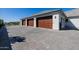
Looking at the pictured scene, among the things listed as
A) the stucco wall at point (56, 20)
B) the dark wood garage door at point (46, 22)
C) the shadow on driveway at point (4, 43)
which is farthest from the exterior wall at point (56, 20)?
the shadow on driveway at point (4, 43)

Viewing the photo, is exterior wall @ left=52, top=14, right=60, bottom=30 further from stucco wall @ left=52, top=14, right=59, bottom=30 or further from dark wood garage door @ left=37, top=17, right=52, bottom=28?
dark wood garage door @ left=37, top=17, right=52, bottom=28

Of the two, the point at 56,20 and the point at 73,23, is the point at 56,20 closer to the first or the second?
the point at 56,20

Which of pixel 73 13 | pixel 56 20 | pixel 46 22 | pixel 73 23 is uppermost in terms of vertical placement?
pixel 73 13

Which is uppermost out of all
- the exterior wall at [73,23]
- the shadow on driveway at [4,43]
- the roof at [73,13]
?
the roof at [73,13]

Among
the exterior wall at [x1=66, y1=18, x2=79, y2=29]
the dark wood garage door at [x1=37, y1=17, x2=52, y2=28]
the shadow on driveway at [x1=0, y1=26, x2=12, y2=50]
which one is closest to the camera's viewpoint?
the shadow on driveway at [x1=0, y1=26, x2=12, y2=50]

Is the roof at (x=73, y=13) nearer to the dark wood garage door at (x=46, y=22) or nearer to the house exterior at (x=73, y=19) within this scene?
the house exterior at (x=73, y=19)

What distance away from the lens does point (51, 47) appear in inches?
247

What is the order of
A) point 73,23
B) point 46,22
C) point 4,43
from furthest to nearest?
1. point 73,23
2. point 46,22
3. point 4,43

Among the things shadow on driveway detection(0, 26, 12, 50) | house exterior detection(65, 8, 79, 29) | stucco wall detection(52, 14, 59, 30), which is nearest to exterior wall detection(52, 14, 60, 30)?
stucco wall detection(52, 14, 59, 30)

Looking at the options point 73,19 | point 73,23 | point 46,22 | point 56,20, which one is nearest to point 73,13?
point 73,19

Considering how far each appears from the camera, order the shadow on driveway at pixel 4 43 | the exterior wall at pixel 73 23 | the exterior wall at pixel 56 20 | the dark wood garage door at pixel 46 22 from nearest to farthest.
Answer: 1. the shadow on driveway at pixel 4 43
2. the exterior wall at pixel 56 20
3. the dark wood garage door at pixel 46 22
4. the exterior wall at pixel 73 23
